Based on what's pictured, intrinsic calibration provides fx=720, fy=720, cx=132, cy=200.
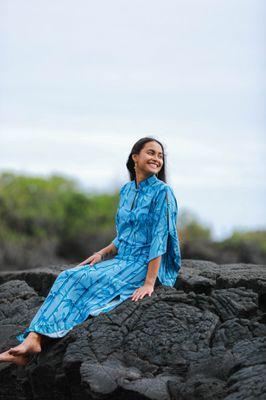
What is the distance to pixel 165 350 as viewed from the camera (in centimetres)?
557

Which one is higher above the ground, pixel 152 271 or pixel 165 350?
pixel 152 271

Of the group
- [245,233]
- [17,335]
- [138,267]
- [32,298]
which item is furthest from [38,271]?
[245,233]

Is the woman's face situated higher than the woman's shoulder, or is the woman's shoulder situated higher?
the woman's face

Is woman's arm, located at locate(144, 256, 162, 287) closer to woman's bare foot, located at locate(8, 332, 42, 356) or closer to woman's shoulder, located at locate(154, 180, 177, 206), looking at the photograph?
woman's shoulder, located at locate(154, 180, 177, 206)

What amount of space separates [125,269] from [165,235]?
45 centimetres

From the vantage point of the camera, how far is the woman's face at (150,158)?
247 inches

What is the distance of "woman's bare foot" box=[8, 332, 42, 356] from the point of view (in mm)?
5648

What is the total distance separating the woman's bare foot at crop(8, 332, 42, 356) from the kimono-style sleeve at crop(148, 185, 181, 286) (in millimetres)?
1120

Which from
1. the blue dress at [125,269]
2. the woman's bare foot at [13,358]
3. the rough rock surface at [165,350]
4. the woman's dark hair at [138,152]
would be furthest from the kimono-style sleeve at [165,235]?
the woman's bare foot at [13,358]

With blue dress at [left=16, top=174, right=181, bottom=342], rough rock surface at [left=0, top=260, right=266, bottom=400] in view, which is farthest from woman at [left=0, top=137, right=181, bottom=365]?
rough rock surface at [left=0, top=260, right=266, bottom=400]

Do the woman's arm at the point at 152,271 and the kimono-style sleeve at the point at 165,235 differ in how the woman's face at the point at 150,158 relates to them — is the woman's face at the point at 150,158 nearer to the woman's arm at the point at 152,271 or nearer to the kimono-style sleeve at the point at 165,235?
the kimono-style sleeve at the point at 165,235

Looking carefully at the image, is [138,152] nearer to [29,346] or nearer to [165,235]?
[165,235]

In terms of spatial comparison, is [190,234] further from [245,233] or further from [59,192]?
[59,192]

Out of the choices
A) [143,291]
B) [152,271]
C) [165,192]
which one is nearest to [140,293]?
[143,291]
